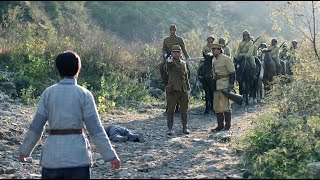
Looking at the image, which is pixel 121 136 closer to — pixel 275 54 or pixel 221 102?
pixel 221 102

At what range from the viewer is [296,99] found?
28.9 ft

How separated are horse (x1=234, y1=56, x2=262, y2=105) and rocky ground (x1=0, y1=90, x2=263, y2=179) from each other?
118 inches

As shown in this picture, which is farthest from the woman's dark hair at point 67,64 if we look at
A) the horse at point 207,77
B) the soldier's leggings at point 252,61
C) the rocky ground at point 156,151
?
the soldier's leggings at point 252,61

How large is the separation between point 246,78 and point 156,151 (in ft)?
26.7

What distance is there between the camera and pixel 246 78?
16.9 meters

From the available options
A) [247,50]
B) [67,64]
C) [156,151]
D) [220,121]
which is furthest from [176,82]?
[247,50]

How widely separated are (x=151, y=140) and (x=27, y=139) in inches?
206

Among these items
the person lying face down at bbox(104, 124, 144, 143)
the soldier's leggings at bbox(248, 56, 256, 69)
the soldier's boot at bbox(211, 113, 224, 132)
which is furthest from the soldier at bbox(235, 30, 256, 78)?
the person lying face down at bbox(104, 124, 144, 143)

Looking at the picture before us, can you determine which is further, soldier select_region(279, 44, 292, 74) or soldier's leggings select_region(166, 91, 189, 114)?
soldier select_region(279, 44, 292, 74)

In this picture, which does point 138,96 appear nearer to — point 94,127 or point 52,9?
point 94,127

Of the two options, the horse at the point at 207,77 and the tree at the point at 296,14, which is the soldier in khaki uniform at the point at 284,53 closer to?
the horse at the point at 207,77

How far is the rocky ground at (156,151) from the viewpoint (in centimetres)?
765

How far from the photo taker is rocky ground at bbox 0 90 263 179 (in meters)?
7.65

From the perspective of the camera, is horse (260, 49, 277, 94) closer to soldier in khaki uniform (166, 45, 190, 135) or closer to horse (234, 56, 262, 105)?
horse (234, 56, 262, 105)
